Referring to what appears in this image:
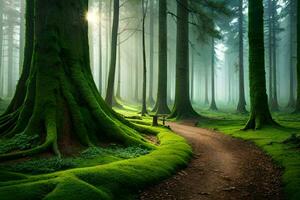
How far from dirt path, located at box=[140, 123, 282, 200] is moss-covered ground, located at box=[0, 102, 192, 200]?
1.28 feet

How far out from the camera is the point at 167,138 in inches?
471

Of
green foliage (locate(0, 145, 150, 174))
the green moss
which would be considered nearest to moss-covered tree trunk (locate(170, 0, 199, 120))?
green foliage (locate(0, 145, 150, 174))

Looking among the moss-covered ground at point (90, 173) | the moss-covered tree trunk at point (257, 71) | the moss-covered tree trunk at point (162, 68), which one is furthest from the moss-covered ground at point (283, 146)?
the moss-covered tree trunk at point (162, 68)

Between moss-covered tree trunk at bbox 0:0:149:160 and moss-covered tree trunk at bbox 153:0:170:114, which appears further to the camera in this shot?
moss-covered tree trunk at bbox 153:0:170:114

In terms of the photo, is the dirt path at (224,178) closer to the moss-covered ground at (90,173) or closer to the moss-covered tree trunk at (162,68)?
the moss-covered ground at (90,173)

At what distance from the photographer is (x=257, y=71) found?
1516cm

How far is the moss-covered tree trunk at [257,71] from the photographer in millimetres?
14641

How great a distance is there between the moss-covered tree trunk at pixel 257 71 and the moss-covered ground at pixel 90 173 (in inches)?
254

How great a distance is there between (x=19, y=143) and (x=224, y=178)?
554 cm

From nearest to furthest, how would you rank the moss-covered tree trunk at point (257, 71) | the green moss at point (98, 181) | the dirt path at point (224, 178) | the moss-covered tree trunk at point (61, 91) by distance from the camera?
the green moss at point (98, 181)
the dirt path at point (224, 178)
the moss-covered tree trunk at point (61, 91)
the moss-covered tree trunk at point (257, 71)

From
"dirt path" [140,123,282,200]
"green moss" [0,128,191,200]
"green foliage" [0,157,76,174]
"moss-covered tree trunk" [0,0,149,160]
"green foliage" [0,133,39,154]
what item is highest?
"moss-covered tree trunk" [0,0,149,160]

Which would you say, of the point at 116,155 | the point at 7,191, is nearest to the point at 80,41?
the point at 116,155

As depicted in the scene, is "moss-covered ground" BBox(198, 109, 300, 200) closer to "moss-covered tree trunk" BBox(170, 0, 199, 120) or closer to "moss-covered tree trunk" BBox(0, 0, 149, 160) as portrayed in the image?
"moss-covered tree trunk" BBox(170, 0, 199, 120)

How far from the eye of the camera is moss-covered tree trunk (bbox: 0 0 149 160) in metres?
8.99
